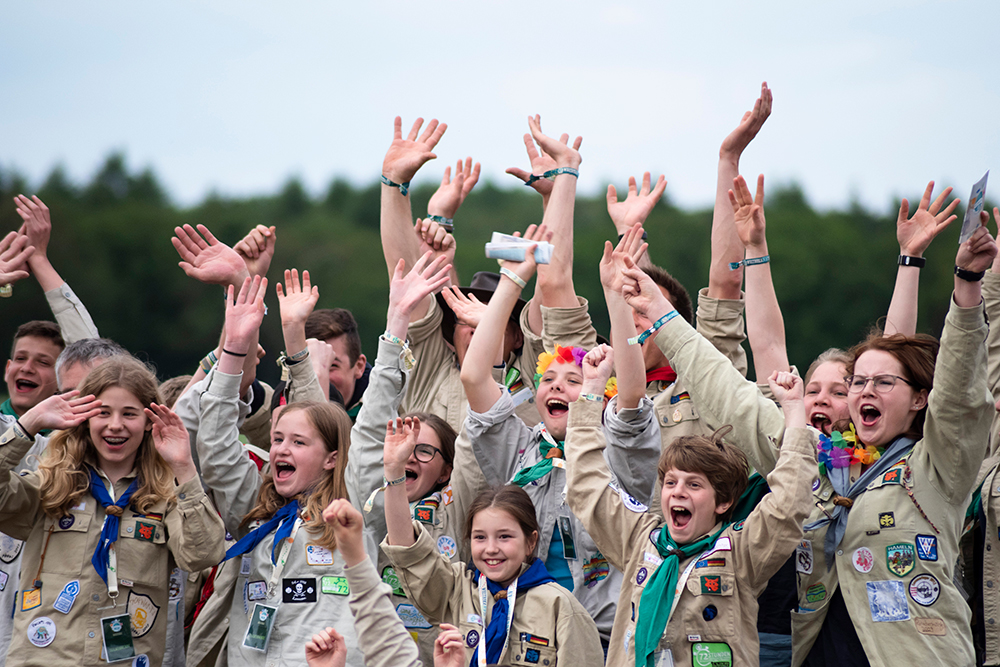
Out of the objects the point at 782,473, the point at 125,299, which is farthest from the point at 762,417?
the point at 125,299

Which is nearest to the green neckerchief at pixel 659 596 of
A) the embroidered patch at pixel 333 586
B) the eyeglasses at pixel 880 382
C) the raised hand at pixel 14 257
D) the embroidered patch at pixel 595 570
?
the embroidered patch at pixel 595 570

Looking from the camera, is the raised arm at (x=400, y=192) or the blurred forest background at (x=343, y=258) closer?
the raised arm at (x=400, y=192)

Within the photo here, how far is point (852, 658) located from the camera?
12.7ft

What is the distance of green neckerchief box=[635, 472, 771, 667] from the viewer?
369cm

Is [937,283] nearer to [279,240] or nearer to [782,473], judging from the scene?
[279,240]

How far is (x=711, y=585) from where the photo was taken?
12.4ft

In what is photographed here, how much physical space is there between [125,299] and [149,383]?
27.6m

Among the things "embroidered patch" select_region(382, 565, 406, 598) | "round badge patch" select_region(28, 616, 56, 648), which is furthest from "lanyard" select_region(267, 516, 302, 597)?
"round badge patch" select_region(28, 616, 56, 648)

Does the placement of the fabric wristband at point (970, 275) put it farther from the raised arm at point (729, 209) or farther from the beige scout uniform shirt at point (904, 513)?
the raised arm at point (729, 209)

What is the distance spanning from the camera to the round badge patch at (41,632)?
163 inches

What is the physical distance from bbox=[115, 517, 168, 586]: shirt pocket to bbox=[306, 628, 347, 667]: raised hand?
3.84 feet

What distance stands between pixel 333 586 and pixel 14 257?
262 centimetres

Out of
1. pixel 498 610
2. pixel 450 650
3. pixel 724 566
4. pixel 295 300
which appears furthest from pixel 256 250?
pixel 724 566

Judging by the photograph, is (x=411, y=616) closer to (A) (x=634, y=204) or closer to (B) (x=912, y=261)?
(A) (x=634, y=204)
